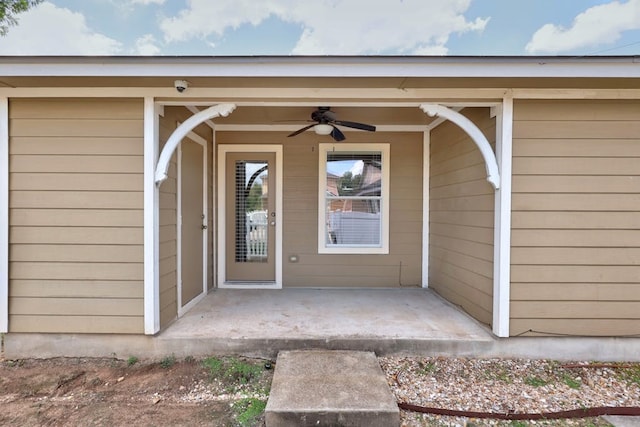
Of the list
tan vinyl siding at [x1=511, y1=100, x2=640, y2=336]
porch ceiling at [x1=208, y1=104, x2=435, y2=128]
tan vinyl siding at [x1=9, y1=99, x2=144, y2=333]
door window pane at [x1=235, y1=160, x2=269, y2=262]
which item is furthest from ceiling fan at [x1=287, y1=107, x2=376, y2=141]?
tan vinyl siding at [x1=9, y1=99, x2=144, y2=333]

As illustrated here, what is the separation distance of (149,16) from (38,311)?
9.16 meters

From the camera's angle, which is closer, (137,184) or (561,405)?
(561,405)

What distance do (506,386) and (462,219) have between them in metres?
1.62

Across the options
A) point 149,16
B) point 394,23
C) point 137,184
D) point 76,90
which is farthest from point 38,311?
point 394,23

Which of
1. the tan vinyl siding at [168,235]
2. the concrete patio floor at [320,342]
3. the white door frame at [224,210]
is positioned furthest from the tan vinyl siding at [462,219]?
the tan vinyl siding at [168,235]

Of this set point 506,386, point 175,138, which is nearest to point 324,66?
point 175,138

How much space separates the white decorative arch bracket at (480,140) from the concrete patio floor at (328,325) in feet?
4.60

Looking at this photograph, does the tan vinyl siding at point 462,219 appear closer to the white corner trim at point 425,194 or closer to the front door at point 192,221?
the white corner trim at point 425,194

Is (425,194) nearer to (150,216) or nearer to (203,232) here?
(203,232)

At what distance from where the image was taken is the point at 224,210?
4453 millimetres

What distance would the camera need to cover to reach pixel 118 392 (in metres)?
2.34

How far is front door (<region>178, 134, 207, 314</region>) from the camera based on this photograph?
3430 mm

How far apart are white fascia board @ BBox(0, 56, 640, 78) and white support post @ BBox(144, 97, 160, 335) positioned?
43cm

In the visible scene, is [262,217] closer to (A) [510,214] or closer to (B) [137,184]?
(B) [137,184]
